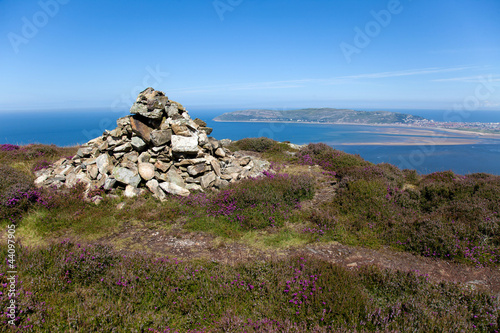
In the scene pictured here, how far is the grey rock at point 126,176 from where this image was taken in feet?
37.9

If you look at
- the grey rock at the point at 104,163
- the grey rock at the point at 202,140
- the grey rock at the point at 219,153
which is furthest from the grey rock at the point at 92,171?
the grey rock at the point at 219,153

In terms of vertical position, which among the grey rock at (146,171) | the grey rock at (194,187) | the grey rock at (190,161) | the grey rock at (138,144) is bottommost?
the grey rock at (194,187)

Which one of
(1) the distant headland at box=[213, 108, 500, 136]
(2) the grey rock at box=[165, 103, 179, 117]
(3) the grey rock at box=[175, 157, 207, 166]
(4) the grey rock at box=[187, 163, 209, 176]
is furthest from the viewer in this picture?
(1) the distant headland at box=[213, 108, 500, 136]

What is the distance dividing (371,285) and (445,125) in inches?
4775

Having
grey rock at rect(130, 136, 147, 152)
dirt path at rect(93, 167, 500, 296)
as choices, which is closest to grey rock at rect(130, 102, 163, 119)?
grey rock at rect(130, 136, 147, 152)

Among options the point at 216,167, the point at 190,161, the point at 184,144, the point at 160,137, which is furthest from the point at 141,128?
the point at 216,167

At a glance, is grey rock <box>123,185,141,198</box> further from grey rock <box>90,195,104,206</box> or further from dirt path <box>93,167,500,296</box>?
dirt path <box>93,167,500,296</box>

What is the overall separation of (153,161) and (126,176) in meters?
1.57

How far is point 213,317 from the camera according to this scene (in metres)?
4.66

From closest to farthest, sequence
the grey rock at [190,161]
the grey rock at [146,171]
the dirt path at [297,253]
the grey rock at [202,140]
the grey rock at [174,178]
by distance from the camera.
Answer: the dirt path at [297,253], the grey rock at [146,171], the grey rock at [174,178], the grey rock at [190,161], the grey rock at [202,140]

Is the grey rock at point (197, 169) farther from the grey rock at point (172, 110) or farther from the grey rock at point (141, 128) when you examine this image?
the grey rock at point (172, 110)

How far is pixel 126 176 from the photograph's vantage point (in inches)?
461

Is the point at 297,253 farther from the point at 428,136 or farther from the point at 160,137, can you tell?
the point at 428,136

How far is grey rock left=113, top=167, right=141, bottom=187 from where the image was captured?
11557 mm
